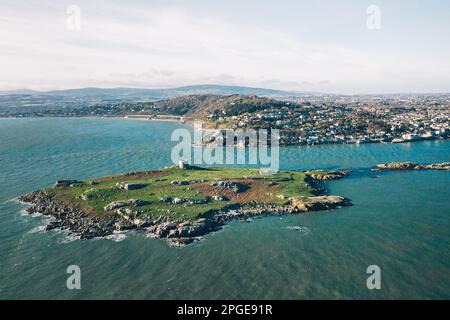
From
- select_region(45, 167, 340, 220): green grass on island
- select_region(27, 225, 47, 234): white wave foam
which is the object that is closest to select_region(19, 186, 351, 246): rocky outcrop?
select_region(27, 225, 47, 234): white wave foam

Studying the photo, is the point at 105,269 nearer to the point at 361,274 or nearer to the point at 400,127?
the point at 361,274

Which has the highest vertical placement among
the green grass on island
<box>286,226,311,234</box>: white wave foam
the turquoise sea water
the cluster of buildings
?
the cluster of buildings

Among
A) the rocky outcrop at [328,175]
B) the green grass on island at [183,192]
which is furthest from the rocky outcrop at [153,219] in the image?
the rocky outcrop at [328,175]

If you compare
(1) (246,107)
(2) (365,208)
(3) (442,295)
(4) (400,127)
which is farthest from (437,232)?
(1) (246,107)

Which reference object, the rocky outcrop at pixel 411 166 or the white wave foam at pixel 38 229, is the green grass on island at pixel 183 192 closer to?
the white wave foam at pixel 38 229

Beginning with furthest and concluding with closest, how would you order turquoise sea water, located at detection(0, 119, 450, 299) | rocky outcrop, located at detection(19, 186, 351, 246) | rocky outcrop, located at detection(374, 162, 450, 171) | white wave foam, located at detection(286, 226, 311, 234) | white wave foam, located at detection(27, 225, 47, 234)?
1. rocky outcrop, located at detection(374, 162, 450, 171)
2. white wave foam, located at detection(27, 225, 47, 234)
3. white wave foam, located at detection(286, 226, 311, 234)
4. rocky outcrop, located at detection(19, 186, 351, 246)
5. turquoise sea water, located at detection(0, 119, 450, 299)

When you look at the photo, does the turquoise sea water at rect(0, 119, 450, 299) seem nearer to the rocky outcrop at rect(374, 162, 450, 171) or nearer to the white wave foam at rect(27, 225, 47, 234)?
the white wave foam at rect(27, 225, 47, 234)

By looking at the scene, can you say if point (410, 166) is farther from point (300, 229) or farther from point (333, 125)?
point (333, 125)
